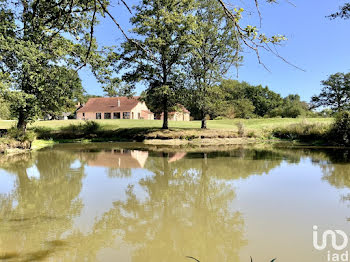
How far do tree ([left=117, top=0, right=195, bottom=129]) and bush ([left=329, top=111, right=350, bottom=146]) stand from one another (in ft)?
40.0

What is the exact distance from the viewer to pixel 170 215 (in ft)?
15.2

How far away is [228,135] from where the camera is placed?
21734 millimetres

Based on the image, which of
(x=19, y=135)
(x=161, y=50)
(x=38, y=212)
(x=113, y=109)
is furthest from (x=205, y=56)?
(x=113, y=109)

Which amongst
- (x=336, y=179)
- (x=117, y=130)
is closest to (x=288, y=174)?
(x=336, y=179)

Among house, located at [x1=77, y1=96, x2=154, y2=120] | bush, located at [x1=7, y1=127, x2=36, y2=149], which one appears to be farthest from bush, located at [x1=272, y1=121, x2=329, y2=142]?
house, located at [x1=77, y1=96, x2=154, y2=120]

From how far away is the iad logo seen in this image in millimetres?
3133

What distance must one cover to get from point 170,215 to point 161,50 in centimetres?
1930

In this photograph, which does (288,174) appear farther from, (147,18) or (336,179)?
(147,18)

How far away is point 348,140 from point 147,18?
17.6 metres

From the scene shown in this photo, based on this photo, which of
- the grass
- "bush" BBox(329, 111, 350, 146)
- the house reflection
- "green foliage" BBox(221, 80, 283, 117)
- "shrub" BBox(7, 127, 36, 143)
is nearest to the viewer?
the house reflection

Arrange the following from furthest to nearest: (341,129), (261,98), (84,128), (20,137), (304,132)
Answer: (261,98)
(84,128)
(304,132)
(341,129)
(20,137)

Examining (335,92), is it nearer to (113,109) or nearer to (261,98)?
(261,98)

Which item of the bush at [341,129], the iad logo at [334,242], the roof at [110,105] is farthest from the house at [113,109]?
the iad logo at [334,242]

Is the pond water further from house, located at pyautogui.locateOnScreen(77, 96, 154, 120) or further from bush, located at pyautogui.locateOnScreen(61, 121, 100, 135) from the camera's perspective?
house, located at pyautogui.locateOnScreen(77, 96, 154, 120)
